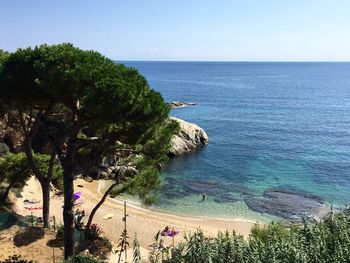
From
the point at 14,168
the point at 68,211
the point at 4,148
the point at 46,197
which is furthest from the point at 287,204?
the point at 4,148

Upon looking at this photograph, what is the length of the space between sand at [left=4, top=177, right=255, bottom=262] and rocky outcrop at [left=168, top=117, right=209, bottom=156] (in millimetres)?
19146

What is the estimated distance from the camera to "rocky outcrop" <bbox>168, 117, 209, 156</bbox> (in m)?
57.4

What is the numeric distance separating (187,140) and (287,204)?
77.1 feet

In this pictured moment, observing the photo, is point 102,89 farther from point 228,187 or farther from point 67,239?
point 228,187

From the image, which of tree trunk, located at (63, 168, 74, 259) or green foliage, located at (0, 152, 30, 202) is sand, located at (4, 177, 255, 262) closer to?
green foliage, located at (0, 152, 30, 202)

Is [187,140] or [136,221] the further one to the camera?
[187,140]

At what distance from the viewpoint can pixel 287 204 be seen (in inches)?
1545

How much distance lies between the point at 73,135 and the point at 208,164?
1409 inches

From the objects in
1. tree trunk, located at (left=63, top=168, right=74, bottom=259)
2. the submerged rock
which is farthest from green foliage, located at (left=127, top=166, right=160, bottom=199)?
the submerged rock

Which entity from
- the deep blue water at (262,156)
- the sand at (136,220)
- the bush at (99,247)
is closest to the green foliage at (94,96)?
the bush at (99,247)

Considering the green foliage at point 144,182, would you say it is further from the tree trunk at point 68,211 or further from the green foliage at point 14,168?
the green foliage at point 14,168

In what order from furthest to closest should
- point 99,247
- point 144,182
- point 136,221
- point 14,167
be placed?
point 136,221 → point 14,167 → point 99,247 → point 144,182

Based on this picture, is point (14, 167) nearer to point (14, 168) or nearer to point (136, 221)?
point (14, 168)

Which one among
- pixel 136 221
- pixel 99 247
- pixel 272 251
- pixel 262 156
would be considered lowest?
pixel 136 221
